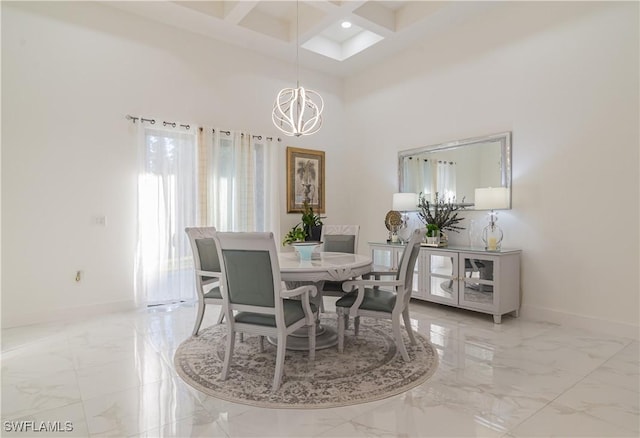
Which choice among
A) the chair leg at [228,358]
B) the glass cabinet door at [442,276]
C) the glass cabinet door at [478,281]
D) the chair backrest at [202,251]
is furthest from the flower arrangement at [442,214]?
the chair leg at [228,358]

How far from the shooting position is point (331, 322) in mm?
3678

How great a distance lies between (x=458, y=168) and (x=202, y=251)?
10.3 feet

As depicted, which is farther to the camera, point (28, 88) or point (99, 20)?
point (99, 20)

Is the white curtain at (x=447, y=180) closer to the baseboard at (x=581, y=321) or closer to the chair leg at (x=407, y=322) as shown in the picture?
the baseboard at (x=581, y=321)

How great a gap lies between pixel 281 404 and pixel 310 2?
3.90 metres

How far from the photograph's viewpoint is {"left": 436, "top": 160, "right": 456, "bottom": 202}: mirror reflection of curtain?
4535 mm

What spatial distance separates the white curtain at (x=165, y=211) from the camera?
Result: 14.0 feet

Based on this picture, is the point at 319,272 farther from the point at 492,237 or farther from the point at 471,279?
the point at 492,237

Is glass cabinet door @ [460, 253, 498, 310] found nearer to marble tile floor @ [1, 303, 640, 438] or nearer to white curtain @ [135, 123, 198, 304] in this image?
marble tile floor @ [1, 303, 640, 438]

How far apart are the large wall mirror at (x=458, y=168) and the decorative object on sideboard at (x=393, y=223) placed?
15.1 inches

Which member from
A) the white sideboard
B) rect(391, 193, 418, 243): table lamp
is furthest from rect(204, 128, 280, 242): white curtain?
the white sideboard

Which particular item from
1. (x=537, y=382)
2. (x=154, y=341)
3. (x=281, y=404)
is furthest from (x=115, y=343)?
(x=537, y=382)

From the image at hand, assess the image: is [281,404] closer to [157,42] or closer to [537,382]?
[537,382]

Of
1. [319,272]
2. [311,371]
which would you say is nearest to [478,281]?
[319,272]
